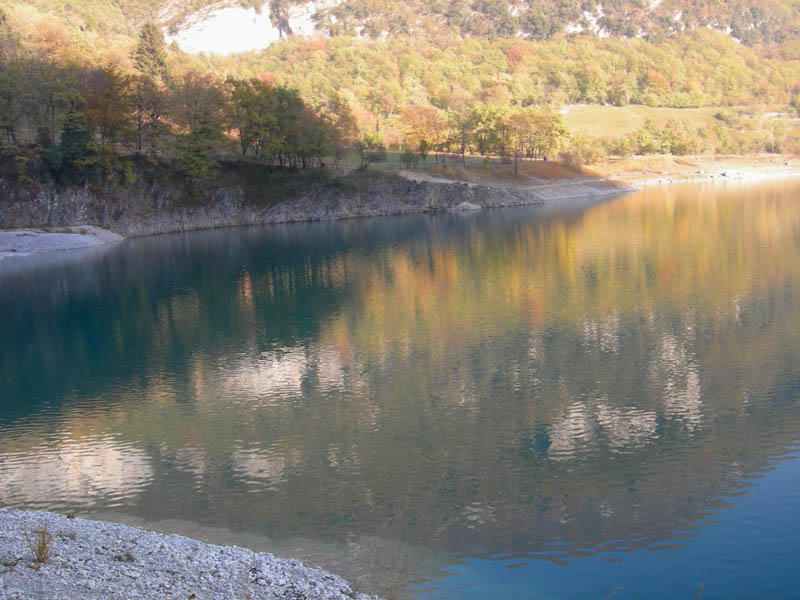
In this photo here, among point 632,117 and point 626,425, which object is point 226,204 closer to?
point 626,425

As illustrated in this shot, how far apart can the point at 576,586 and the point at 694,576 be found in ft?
5.84

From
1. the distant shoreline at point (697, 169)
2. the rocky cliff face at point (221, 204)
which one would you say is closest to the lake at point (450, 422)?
the rocky cliff face at point (221, 204)

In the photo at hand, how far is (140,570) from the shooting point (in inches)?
386

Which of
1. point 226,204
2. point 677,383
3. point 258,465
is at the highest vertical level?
point 226,204

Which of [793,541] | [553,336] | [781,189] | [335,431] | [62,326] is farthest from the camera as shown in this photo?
[781,189]

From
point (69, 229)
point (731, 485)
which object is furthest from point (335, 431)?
point (69, 229)

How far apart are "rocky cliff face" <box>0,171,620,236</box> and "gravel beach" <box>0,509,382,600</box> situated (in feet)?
211

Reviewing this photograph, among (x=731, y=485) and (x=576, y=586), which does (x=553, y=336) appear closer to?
(x=731, y=485)

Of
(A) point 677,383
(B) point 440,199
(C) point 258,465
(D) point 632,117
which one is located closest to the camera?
(C) point 258,465

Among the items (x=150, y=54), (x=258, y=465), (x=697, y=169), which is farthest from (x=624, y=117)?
(x=258, y=465)

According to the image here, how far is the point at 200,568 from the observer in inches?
397

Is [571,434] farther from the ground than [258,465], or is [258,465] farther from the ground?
[571,434]

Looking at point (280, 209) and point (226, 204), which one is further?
point (280, 209)

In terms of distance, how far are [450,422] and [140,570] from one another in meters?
8.91
